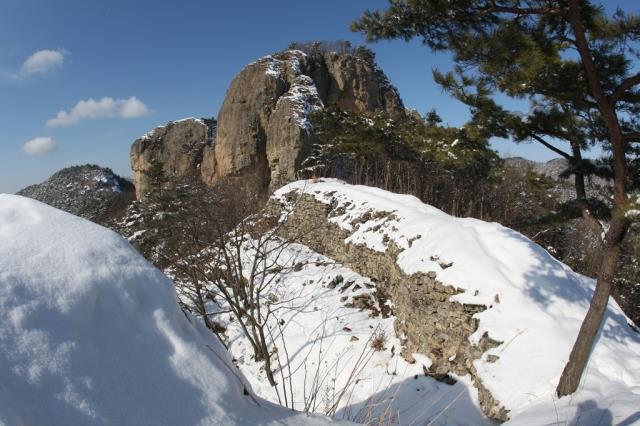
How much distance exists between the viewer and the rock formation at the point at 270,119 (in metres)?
22.2

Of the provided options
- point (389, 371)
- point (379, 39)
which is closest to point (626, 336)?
point (389, 371)

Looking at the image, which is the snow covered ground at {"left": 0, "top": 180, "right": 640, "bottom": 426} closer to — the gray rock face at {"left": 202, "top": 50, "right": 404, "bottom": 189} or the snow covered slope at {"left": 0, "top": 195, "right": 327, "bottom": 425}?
the snow covered slope at {"left": 0, "top": 195, "right": 327, "bottom": 425}

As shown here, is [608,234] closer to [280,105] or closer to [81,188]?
[280,105]

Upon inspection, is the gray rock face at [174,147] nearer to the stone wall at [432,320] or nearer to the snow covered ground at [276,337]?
the snow covered ground at [276,337]

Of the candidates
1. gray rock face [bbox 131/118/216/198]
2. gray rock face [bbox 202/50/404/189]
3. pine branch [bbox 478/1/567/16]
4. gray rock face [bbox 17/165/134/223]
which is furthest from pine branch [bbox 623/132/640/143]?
gray rock face [bbox 17/165/134/223]

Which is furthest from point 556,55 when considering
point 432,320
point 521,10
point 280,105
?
point 280,105

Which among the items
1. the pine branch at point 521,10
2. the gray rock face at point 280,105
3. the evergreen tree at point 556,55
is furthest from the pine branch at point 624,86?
the gray rock face at point 280,105

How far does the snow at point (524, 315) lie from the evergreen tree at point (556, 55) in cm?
39

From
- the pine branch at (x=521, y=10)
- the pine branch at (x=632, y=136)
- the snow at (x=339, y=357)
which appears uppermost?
the pine branch at (x=521, y=10)

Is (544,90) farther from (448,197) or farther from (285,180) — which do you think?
(285,180)

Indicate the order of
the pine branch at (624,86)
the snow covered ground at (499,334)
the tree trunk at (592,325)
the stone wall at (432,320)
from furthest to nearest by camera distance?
the stone wall at (432,320)
the snow covered ground at (499,334)
the tree trunk at (592,325)
the pine branch at (624,86)

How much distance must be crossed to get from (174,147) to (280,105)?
11111 mm

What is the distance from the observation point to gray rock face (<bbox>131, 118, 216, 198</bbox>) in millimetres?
28312

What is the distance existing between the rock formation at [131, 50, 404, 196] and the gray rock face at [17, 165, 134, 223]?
34.2 feet
